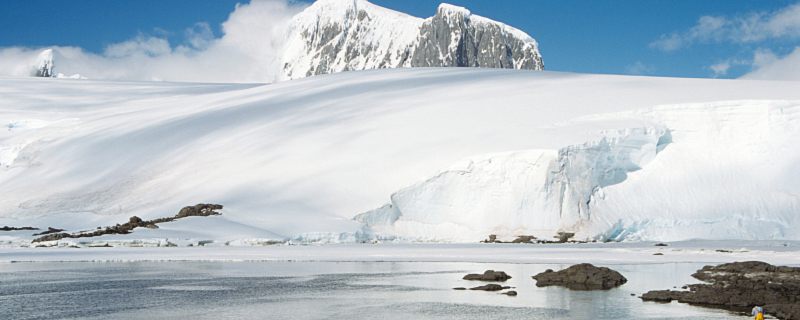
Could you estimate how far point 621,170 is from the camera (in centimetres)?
4028

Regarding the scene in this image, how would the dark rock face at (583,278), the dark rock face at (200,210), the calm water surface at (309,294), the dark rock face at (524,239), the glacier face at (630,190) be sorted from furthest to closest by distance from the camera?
the dark rock face at (200,210) → the glacier face at (630,190) → the dark rock face at (524,239) → the dark rock face at (583,278) → the calm water surface at (309,294)

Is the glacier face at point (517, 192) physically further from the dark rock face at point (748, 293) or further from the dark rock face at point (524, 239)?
the dark rock face at point (748, 293)

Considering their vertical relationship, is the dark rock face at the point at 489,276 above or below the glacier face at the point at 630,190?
below

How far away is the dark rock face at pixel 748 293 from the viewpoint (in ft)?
58.7

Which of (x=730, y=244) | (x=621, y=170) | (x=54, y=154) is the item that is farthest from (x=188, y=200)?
(x=730, y=244)

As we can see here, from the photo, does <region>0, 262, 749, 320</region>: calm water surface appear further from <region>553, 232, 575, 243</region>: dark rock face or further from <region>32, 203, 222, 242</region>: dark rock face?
<region>32, 203, 222, 242</region>: dark rock face

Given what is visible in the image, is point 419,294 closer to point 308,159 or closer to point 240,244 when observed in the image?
point 240,244

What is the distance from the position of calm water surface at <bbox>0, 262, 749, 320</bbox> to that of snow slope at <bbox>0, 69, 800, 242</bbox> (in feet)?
37.3

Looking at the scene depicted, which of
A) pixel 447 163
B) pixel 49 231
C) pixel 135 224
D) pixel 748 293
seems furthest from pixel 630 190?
pixel 49 231

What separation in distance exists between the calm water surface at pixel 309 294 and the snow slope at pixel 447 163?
37.3 ft

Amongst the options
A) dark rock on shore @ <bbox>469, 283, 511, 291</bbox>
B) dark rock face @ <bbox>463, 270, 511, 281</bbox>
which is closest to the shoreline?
dark rock face @ <bbox>463, 270, 511, 281</bbox>

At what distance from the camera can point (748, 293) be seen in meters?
19.2

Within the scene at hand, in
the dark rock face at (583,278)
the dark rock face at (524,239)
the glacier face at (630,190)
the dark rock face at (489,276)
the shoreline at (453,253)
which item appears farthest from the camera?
the glacier face at (630,190)

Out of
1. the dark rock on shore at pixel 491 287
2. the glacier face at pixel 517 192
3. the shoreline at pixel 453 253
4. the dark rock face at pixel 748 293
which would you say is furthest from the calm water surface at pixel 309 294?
the glacier face at pixel 517 192
